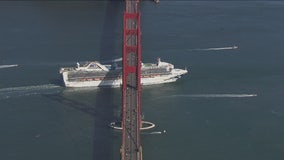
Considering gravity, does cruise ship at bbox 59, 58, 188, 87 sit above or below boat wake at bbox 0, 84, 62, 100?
above

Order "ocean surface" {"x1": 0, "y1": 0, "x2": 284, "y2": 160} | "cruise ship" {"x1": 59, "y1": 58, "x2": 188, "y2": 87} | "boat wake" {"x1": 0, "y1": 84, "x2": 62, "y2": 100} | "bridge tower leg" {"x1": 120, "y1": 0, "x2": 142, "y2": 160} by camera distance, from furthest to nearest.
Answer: "cruise ship" {"x1": 59, "y1": 58, "x2": 188, "y2": 87}
"boat wake" {"x1": 0, "y1": 84, "x2": 62, "y2": 100}
"ocean surface" {"x1": 0, "y1": 0, "x2": 284, "y2": 160}
"bridge tower leg" {"x1": 120, "y1": 0, "x2": 142, "y2": 160}

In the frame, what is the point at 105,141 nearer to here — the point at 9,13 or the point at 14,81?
the point at 14,81

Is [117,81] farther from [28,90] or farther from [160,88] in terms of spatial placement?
[28,90]

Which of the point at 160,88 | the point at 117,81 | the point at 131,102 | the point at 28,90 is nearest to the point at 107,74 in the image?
the point at 117,81

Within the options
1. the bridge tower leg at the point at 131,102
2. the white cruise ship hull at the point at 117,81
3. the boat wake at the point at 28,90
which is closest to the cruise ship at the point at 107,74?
the white cruise ship hull at the point at 117,81

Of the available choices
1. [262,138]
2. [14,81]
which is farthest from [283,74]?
[14,81]

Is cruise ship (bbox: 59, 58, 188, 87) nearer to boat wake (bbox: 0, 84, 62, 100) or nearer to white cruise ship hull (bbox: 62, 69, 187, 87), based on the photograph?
white cruise ship hull (bbox: 62, 69, 187, 87)

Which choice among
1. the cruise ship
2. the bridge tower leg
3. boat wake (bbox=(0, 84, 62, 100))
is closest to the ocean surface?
boat wake (bbox=(0, 84, 62, 100))
